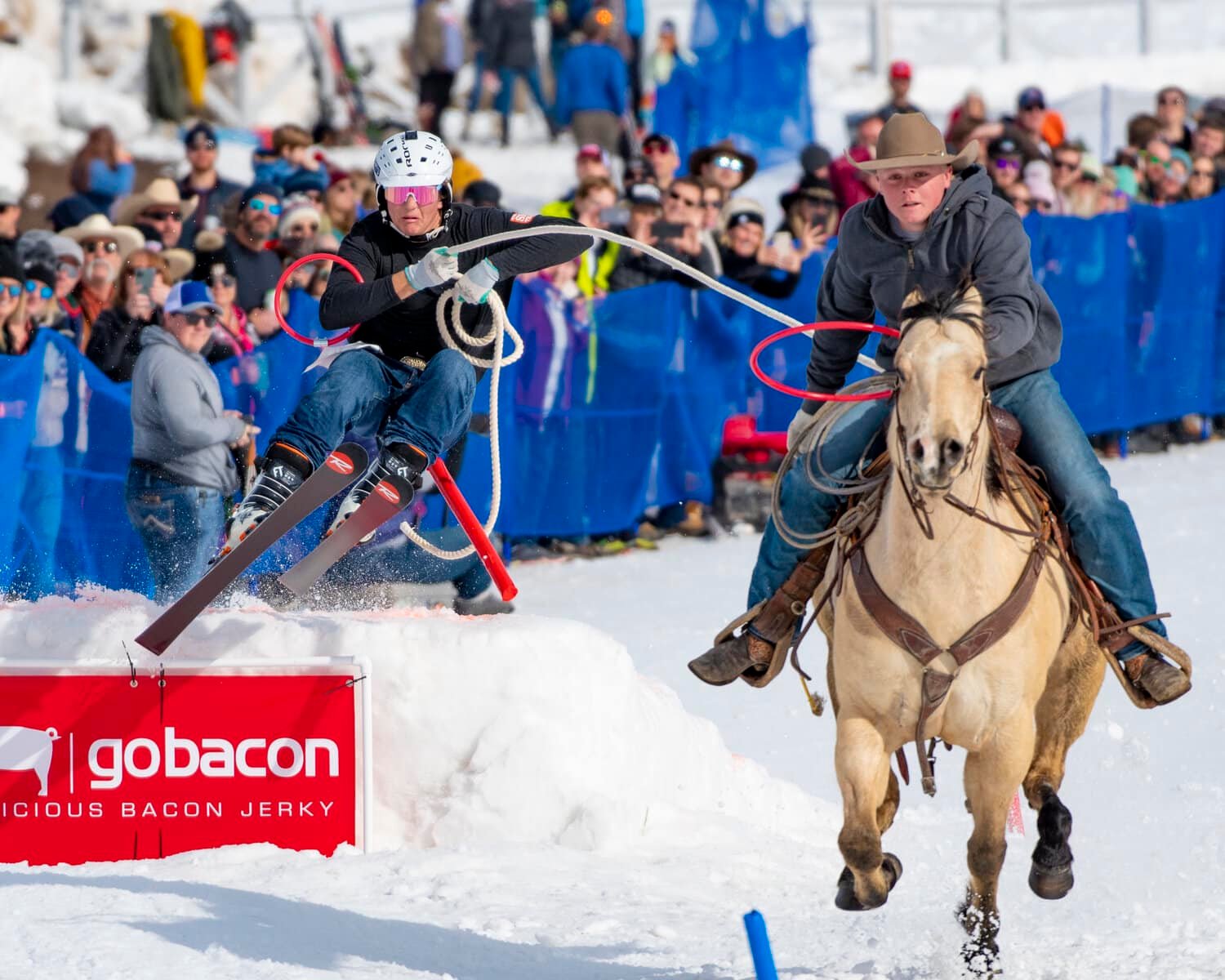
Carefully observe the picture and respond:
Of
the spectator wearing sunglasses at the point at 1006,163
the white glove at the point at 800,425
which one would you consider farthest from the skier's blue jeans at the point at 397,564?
the spectator wearing sunglasses at the point at 1006,163

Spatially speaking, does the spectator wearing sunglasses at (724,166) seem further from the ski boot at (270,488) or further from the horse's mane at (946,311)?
the horse's mane at (946,311)

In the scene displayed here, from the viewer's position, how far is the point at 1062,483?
6.86 m

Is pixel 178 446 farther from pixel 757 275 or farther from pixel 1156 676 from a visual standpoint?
pixel 757 275

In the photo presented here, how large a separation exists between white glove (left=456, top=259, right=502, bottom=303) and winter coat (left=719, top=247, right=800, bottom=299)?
6.14m

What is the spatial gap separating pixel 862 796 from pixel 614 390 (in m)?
6.94

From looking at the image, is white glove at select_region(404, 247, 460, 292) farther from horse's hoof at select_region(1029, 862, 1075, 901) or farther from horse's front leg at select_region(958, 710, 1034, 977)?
horse's hoof at select_region(1029, 862, 1075, 901)


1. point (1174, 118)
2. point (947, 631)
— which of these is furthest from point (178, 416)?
point (1174, 118)

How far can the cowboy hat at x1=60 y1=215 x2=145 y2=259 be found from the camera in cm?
1208

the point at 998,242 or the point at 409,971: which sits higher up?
the point at 998,242

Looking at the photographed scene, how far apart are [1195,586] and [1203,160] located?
627 cm

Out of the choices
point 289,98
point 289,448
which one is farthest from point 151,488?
point 289,98

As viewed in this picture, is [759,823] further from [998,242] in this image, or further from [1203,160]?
[1203,160]

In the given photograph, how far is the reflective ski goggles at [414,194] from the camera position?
7840 mm

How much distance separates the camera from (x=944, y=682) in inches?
252
